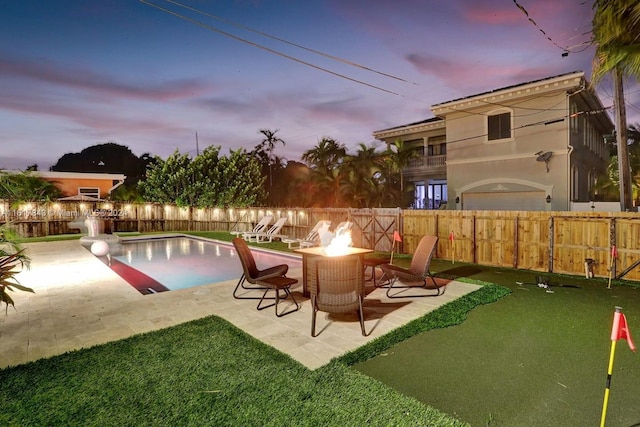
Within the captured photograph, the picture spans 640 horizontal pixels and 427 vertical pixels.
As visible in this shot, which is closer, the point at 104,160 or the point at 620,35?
the point at 620,35

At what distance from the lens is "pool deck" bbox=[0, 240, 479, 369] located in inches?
169

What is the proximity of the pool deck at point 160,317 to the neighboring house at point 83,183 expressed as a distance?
18.2m

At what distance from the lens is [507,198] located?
15.5 metres

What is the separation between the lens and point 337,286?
468cm

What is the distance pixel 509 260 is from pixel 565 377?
22.1ft

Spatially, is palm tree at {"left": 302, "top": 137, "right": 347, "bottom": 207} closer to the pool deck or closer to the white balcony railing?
the white balcony railing

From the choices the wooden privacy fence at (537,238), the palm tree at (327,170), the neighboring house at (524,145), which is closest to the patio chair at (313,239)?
the wooden privacy fence at (537,238)

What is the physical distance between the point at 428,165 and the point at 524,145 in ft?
22.7

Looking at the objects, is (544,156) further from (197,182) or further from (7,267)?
(197,182)

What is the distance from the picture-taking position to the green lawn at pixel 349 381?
112 inches

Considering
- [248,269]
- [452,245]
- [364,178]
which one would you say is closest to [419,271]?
[248,269]

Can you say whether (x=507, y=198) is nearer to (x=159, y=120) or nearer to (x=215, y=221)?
(x=215, y=221)

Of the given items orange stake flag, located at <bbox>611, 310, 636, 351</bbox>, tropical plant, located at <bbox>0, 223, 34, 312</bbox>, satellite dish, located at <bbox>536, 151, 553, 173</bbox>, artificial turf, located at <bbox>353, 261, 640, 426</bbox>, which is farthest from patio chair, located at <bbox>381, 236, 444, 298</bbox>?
satellite dish, located at <bbox>536, 151, 553, 173</bbox>

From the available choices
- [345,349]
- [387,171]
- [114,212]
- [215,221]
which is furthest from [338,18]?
[114,212]
